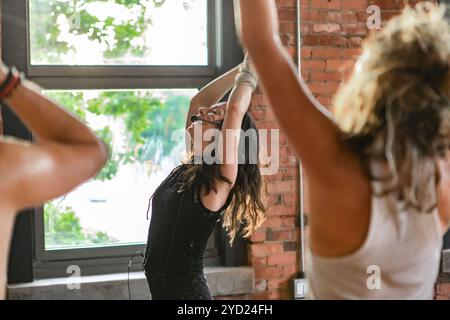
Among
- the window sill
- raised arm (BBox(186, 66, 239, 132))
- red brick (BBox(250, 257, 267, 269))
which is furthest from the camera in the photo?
red brick (BBox(250, 257, 267, 269))

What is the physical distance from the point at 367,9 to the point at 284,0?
0.44m

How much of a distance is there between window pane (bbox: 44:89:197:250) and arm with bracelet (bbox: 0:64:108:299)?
1885 millimetres

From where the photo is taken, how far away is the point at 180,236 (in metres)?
2.04

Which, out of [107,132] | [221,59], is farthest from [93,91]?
[221,59]

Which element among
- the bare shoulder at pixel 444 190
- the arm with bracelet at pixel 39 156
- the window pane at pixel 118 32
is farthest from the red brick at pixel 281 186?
the arm with bracelet at pixel 39 156

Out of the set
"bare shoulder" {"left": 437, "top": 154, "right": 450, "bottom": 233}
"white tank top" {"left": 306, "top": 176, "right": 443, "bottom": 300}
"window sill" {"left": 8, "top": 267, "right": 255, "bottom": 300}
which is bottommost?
"window sill" {"left": 8, "top": 267, "right": 255, "bottom": 300}

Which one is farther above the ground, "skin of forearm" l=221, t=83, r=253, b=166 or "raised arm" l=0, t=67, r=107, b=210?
"skin of forearm" l=221, t=83, r=253, b=166

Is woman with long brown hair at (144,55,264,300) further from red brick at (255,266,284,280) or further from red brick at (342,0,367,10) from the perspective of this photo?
red brick at (342,0,367,10)

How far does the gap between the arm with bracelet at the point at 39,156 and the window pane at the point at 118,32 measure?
75.1 inches

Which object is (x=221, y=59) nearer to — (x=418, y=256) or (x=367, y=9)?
(x=367, y=9)

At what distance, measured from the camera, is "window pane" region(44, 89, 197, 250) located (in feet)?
9.61

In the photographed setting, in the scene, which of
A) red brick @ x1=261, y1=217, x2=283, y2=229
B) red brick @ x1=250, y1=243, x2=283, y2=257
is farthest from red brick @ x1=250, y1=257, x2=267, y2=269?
red brick @ x1=261, y1=217, x2=283, y2=229

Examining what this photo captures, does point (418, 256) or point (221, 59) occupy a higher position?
point (221, 59)

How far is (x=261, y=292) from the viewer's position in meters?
3.04
